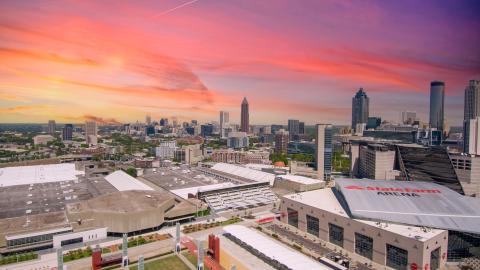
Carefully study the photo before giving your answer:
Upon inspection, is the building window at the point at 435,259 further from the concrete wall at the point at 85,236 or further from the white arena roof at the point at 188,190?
the concrete wall at the point at 85,236

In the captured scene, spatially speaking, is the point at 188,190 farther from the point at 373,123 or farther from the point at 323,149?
the point at 373,123

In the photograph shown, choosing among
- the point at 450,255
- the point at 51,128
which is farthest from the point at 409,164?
the point at 51,128

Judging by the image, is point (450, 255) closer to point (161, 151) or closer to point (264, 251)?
point (264, 251)

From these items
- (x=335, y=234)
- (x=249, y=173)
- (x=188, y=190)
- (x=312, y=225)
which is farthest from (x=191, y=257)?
(x=249, y=173)

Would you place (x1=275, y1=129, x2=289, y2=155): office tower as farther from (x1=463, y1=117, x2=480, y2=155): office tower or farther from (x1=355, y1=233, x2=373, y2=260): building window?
(x1=355, y1=233, x2=373, y2=260): building window

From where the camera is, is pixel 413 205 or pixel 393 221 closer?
pixel 393 221

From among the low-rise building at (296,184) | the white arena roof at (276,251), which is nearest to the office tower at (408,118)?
the low-rise building at (296,184)
